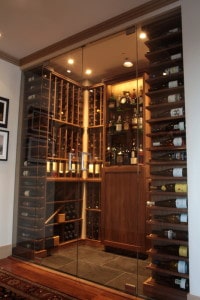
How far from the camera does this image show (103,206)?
3902mm

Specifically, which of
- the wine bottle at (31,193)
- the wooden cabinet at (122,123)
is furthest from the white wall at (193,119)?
the wine bottle at (31,193)

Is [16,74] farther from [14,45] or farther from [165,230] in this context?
[165,230]

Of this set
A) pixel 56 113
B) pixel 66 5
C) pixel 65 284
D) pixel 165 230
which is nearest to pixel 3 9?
pixel 66 5

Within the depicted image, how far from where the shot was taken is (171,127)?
2479 mm

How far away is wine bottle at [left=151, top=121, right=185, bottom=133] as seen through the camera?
2389 millimetres

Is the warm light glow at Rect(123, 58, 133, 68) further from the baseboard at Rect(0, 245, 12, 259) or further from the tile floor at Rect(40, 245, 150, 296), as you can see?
the baseboard at Rect(0, 245, 12, 259)

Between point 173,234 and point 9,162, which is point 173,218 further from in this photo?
point 9,162

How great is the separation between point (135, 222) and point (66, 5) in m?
2.75

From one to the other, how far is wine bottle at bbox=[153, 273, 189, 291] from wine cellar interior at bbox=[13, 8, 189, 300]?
25 cm

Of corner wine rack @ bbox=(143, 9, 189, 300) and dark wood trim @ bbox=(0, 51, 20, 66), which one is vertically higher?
dark wood trim @ bbox=(0, 51, 20, 66)

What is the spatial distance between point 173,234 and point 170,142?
0.85 metres

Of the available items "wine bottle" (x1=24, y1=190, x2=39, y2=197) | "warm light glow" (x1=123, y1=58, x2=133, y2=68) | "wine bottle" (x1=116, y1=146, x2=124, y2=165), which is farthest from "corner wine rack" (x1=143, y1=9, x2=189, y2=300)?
"wine bottle" (x1=24, y1=190, x2=39, y2=197)

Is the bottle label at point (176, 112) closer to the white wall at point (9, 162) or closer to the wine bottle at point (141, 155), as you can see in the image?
the wine bottle at point (141, 155)

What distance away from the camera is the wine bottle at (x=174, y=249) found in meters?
2.24
